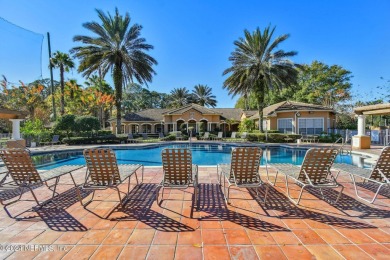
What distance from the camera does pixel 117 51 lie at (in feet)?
77.6

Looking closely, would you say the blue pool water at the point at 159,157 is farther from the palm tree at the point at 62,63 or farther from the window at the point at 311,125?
the palm tree at the point at 62,63

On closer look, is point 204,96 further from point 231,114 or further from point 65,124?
point 65,124

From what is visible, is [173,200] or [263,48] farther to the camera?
[263,48]

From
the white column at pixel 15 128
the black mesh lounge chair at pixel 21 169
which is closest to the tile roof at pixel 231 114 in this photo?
the white column at pixel 15 128

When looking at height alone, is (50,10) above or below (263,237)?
above

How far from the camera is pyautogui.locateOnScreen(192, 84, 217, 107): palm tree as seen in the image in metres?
53.6

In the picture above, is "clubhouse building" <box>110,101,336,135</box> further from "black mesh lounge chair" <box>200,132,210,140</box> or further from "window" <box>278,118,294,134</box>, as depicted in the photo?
"black mesh lounge chair" <box>200,132,210,140</box>

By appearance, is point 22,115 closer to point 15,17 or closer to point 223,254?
point 15,17

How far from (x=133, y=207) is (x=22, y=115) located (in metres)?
11.6

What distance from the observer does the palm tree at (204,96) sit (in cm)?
5362

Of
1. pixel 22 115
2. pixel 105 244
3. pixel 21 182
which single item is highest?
pixel 22 115

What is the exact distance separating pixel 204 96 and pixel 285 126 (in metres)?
29.9

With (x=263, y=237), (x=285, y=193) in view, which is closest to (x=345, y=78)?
(x=285, y=193)

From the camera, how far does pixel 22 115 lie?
12133mm
